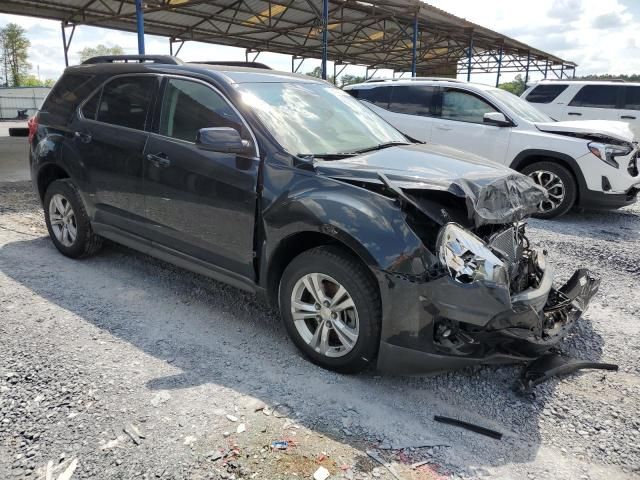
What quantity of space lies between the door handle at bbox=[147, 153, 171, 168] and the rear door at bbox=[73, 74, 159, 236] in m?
0.13

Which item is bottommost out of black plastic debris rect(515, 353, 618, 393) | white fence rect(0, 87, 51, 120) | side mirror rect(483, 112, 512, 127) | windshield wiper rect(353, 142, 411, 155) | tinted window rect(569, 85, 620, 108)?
black plastic debris rect(515, 353, 618, 393)

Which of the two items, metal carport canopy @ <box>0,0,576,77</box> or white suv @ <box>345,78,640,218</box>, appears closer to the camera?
white suv @ <box>345,78,640,218</box>

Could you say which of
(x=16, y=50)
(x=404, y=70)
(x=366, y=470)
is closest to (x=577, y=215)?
(x=366, y=470)

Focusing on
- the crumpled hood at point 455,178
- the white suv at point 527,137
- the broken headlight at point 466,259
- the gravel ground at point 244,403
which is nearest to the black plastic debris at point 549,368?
the gravel ground at point 244,403

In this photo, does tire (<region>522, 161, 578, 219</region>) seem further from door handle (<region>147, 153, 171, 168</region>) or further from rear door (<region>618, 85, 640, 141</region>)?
rear door (<region>618, 85, 640, 141</region>)

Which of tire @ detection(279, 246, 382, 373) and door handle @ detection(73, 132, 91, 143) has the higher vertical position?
door handle @ detection(73, 132, 91, 143)

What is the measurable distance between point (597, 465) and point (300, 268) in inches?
71.5

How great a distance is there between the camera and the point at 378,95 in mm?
8938

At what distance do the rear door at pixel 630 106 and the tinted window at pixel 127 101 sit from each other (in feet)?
36.9

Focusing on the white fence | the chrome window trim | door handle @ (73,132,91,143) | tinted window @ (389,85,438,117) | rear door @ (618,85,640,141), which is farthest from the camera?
the white fence

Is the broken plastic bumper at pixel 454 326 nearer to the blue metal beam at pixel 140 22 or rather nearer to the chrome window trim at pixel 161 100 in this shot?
the chrome window trim at pixel 161 100

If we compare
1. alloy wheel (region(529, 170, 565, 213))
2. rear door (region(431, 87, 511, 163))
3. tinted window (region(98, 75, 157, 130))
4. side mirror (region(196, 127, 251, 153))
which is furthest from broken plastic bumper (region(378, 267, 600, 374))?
rear door (region(431, 87, 511, 163))

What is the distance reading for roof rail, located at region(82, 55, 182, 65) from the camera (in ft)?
13.7

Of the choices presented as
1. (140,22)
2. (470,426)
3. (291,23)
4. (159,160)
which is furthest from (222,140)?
(291,23)
